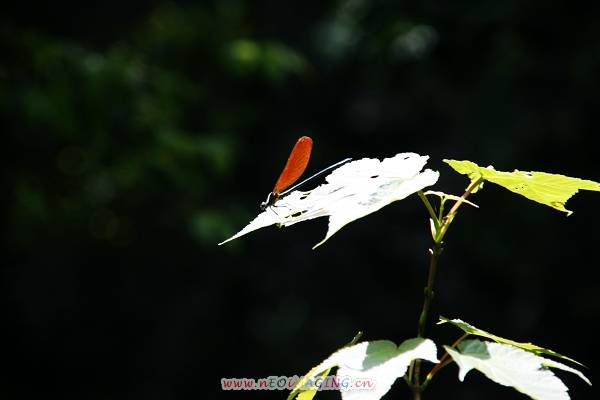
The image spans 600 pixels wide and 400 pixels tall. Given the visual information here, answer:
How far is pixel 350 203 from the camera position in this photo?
582mm

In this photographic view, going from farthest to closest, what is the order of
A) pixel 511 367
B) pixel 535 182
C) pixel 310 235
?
pixel 310 235, pixel 535 182, pixel 511 367

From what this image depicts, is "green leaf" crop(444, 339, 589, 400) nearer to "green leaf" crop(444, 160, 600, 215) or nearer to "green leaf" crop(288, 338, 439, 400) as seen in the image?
"green leaf" crop(288, 338, 439, 400)

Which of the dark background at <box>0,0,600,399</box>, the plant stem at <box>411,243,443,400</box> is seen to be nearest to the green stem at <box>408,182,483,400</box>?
the plant stem at <box>411,243,443,400</box>

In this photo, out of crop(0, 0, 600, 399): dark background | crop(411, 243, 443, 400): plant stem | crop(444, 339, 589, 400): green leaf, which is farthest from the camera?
crop(0, 0, 600, 399): dark background

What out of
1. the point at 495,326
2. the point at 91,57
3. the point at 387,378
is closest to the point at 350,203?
the point at 387,378

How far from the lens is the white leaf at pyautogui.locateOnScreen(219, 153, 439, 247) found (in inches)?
21.9

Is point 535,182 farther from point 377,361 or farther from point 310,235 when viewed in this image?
point 310,235

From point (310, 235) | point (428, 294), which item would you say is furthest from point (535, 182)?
point (310, 235)

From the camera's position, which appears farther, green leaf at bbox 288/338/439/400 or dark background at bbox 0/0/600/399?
dark background at bbox 0/0/600/399

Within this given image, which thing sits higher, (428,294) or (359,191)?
(359,191)

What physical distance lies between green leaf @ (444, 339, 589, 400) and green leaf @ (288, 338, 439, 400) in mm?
34

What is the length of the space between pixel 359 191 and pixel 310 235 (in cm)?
358

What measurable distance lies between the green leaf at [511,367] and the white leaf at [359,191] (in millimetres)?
149

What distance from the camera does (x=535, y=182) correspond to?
625mm
